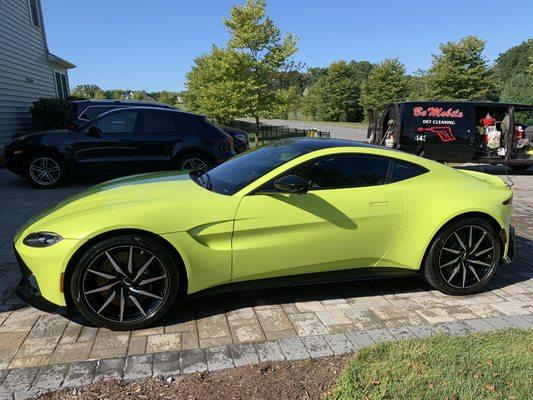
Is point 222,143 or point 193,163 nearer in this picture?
point 193,163

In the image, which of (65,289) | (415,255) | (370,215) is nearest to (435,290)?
(415,255)

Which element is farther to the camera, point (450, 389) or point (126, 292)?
point (126, 292)

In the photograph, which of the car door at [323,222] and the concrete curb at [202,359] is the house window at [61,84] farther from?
the concrete curb at [202,359]

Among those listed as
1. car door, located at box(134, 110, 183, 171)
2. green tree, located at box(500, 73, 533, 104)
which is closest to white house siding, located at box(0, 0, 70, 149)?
car door, located at box(134, 110, 183, 171)

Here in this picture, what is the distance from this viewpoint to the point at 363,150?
404cm

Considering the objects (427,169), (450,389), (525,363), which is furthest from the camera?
(427,169)

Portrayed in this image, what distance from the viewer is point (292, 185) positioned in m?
3.53

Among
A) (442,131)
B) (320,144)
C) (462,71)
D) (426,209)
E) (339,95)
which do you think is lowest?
(426,209)

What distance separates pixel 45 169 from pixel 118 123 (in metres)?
1.64

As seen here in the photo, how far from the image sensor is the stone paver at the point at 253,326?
3031mm

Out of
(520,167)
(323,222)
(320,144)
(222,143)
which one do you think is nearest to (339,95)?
(520,167)

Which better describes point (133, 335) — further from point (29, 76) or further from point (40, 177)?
point (29, 76)

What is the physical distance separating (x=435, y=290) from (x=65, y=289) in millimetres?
3275

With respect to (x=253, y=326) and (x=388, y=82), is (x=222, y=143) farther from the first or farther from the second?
(x=388, y=82)
